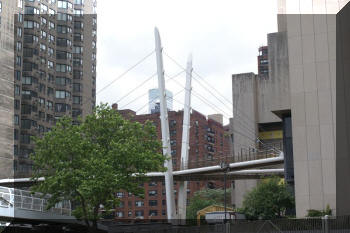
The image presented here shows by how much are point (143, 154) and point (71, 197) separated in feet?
24.9

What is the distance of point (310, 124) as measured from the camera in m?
46.9

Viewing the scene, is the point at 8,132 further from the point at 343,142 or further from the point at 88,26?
the point at 343,142

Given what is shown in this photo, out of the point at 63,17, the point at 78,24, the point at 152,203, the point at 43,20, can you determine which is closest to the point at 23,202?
the point at 43,20

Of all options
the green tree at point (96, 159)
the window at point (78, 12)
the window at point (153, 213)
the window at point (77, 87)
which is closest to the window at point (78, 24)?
the window at point (78, 12)

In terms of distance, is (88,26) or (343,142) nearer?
(343,142)

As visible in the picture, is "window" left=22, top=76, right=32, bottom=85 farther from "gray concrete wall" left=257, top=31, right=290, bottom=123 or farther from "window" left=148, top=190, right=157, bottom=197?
"window" left=148, top=190, right=157, bottom=197

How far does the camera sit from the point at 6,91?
101750mm

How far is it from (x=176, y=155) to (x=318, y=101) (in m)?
135

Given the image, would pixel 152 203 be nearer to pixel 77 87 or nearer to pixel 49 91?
pixel 77 87

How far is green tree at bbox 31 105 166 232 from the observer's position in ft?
160

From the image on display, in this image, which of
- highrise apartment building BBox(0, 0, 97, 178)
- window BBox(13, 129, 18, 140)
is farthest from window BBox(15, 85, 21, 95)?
window BBox(13, 129, 18, 140)

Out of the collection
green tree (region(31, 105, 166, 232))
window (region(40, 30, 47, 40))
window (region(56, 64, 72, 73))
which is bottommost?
green tree (region(31, 105, 166, 232))

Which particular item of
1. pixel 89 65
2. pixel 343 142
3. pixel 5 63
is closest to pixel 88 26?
pixel 89 65

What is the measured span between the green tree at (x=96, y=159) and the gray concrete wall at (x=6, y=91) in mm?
48335
